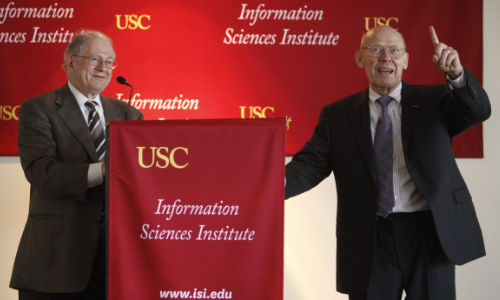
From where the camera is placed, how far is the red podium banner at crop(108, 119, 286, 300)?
5.70 ft

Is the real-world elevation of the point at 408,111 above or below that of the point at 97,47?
below

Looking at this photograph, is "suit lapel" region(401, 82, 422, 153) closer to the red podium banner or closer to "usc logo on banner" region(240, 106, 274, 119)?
the red podium banner

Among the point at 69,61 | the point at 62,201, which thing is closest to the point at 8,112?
the point at 69,61

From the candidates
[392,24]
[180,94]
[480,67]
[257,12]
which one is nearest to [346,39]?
[392,24]

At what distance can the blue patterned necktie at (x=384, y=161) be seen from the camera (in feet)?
6.98

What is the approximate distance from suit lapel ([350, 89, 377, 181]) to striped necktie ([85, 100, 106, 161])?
3.23ft

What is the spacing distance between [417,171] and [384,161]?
0.41ft

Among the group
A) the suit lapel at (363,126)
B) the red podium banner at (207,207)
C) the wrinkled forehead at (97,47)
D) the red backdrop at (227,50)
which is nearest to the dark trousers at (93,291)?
the red podium banner at (207,207)

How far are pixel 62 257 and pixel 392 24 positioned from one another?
2253 millimetres

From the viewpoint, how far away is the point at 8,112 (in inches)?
132

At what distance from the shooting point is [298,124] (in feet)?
11.1

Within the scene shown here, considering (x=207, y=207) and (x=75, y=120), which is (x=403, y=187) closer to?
(x=207, y=207)

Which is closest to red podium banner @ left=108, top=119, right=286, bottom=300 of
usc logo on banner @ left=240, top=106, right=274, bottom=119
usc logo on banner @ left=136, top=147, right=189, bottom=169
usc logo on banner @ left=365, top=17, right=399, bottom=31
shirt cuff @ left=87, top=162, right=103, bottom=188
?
usc logo on banner @ left=136, top=147, right=189, bottom=169

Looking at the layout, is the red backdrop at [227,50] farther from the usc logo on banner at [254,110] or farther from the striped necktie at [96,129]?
the striped necktie at [96,129]
